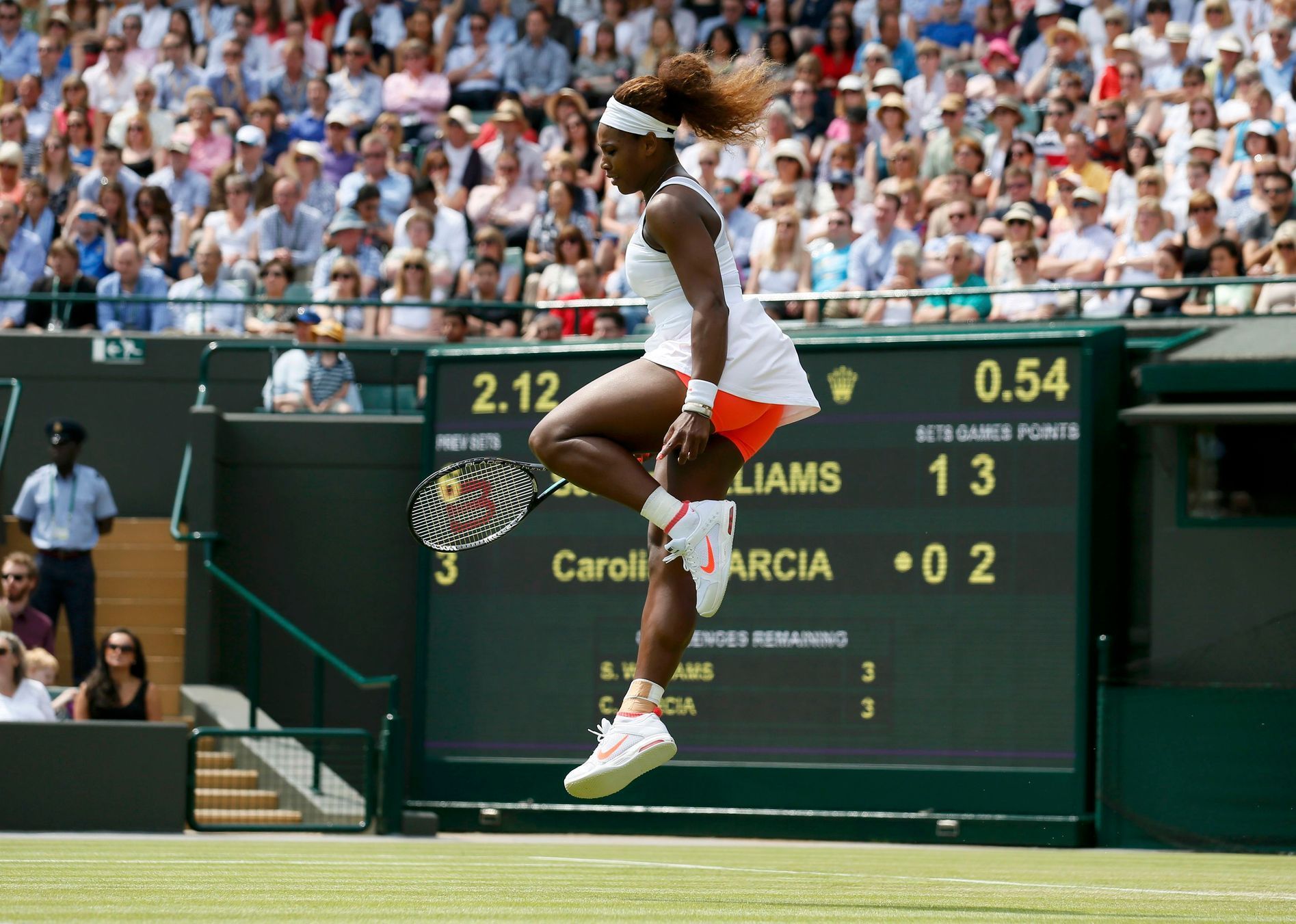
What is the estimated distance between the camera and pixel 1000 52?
15695 millimetres

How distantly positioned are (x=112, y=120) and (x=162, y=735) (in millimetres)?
8185

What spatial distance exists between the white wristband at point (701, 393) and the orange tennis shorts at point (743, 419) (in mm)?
91

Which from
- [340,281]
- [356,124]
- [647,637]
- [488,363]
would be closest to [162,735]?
[488,363]

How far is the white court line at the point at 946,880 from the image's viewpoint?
576 cm

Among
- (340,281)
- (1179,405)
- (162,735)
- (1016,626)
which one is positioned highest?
(340,281)

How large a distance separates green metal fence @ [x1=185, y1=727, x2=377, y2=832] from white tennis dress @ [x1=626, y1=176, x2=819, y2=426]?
21.7 feet

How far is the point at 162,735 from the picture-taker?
10977 millimetres

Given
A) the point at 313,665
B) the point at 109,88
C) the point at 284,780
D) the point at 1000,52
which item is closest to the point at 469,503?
the point at 284,780

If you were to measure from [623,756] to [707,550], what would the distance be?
65 centimetres

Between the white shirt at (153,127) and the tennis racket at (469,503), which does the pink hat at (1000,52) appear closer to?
the white shirt at (153,127)

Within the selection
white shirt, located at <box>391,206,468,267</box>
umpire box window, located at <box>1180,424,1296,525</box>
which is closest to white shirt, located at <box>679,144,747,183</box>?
white shirt, located at <box>391,206,468,267</box>

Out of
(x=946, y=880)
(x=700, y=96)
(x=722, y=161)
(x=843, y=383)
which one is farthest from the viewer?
(x=722, y=161)

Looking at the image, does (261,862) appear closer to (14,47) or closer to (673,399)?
(673,399)

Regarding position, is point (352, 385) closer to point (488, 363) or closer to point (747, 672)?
point (488, 363)
